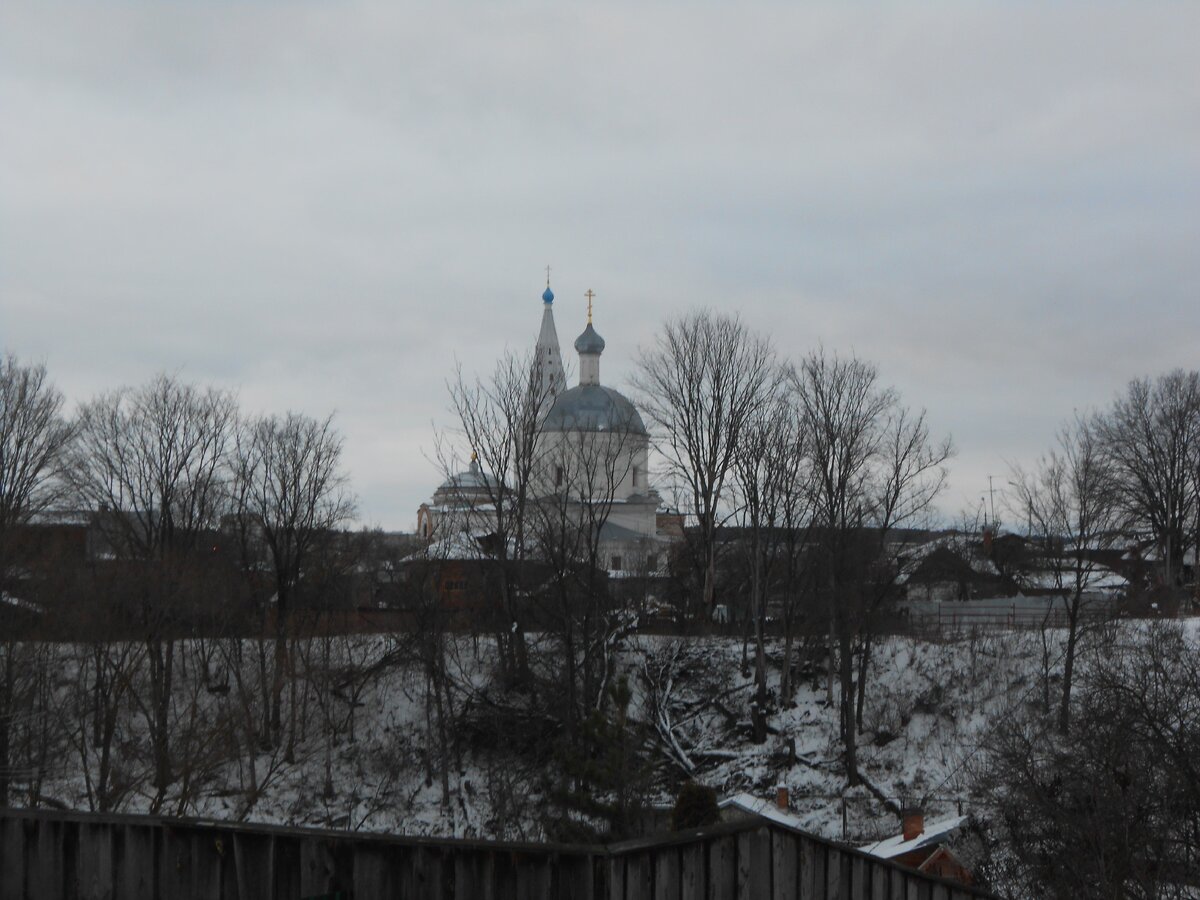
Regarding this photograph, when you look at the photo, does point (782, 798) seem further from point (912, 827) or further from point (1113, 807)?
point (1113, 807)

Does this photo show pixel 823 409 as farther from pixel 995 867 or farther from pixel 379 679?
pixel 995 867

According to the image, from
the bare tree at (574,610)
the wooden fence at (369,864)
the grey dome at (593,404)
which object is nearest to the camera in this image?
the wooden fence at (369,864)

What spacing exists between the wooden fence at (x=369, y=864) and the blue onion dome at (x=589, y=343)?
2591 inches

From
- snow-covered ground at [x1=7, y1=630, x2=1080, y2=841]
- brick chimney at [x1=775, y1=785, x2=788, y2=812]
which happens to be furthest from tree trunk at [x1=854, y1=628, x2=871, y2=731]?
brick chimney at [x1=775, y1=785, x2=788, y2=812]

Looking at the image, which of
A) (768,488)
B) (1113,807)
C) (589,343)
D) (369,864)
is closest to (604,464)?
(768,488)

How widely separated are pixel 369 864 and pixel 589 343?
66736 millimetres

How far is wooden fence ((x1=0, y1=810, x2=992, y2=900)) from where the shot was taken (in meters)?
4.84

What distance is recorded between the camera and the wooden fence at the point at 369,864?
4844 millimetres

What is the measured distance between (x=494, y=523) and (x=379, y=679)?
17.7ft

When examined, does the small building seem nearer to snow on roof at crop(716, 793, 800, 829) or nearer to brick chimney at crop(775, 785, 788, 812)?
snow on roof at crop(716, 793, 800, 829)

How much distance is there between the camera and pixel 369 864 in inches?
201

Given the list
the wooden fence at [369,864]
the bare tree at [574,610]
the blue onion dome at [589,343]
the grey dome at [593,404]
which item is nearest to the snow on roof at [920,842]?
the bare tree at [574,610]

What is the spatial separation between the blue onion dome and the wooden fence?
65.8 m

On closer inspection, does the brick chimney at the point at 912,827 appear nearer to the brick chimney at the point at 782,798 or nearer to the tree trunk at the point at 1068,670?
the tree trunk at the point at 1068,670
